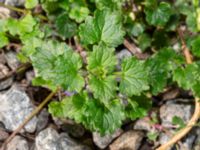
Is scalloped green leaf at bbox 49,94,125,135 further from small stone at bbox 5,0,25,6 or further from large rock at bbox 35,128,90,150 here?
small stone at bbox 5,0,25,6

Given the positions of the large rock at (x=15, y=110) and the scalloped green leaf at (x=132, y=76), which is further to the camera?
the large rock at (x=15, y=110)

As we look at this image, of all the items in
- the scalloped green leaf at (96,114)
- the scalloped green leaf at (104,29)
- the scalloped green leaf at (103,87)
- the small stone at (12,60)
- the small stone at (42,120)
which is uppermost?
the scalloped green leaf at (104,29)

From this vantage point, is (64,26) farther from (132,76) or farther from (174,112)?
(174,112)

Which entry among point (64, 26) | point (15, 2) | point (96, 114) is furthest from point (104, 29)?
point (15, 2)

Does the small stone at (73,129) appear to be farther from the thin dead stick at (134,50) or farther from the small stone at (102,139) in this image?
the thin dead stick at (134,50)

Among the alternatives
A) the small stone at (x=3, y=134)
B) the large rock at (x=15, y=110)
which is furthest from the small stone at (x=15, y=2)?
the small stone at (x=3, y=134)

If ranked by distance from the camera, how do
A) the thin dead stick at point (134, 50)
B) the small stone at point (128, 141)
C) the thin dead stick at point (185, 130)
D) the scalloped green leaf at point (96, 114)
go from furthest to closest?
the thin dead stick at point (134, 50), the small stone at point (128, 141), the thin dead stick at point (185, 130), the scalloped green leaf at point (96, 114)
